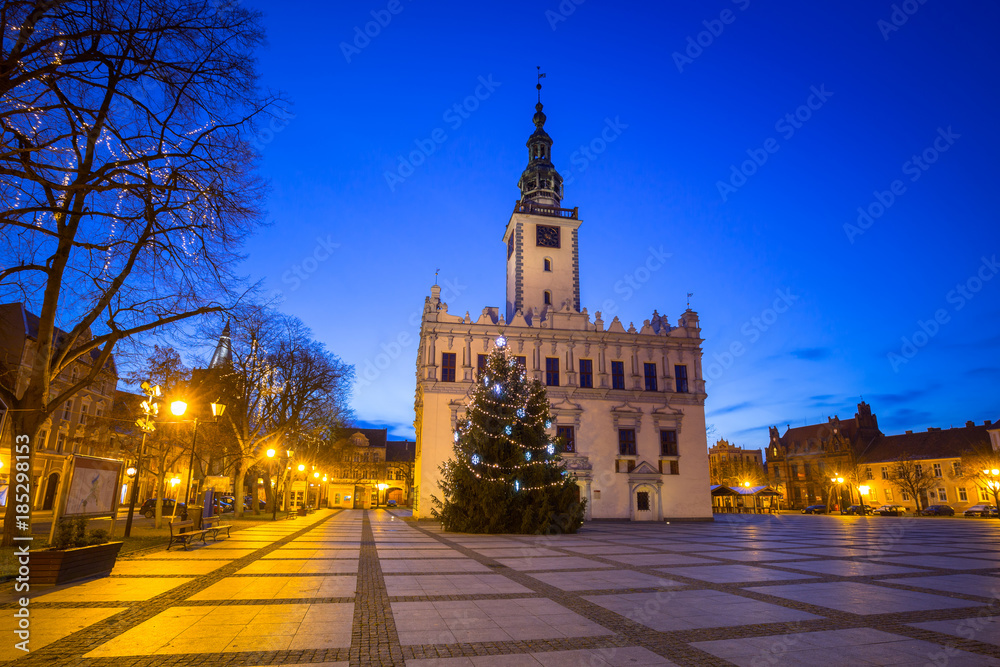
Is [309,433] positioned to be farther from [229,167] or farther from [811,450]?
[811,450]

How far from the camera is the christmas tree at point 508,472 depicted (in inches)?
947

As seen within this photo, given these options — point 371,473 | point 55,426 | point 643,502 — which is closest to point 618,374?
point 643,502

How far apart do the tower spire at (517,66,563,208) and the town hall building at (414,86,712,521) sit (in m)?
12.2

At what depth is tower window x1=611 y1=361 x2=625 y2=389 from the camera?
135 feet

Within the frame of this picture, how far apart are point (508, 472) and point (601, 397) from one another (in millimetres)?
17520

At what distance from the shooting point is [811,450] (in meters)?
83.0

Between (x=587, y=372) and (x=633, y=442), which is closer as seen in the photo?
(x=633, y=442)

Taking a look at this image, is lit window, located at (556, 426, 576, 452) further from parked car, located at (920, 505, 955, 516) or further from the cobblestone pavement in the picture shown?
parked car, located at (920, 505, 955, 516)

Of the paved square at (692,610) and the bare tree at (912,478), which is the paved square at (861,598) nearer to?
the paved square at (692,610)

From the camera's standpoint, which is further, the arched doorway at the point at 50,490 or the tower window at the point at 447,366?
the arched doorway at the point at 50,490

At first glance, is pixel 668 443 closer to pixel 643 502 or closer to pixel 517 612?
pixel 643 502

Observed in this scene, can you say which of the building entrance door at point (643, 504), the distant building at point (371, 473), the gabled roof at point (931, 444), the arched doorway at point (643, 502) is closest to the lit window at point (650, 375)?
the arched doorway at point (643, 502)

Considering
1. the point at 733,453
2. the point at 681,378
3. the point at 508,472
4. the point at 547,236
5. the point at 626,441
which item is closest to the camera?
the point at 508,472

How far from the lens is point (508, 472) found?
24281 mm
